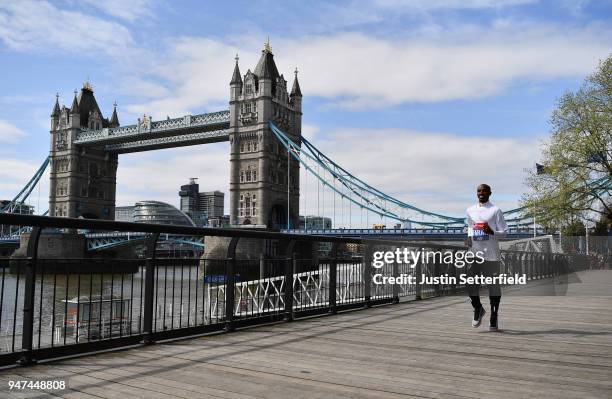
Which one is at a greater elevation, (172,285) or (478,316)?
(172,285)

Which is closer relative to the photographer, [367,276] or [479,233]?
[479,233]

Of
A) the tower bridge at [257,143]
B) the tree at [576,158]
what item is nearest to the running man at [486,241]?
the tree at [576,158]

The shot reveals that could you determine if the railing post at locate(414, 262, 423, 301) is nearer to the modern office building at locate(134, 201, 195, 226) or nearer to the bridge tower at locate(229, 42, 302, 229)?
the bridge tower at locate(229, 42, 302, 229)

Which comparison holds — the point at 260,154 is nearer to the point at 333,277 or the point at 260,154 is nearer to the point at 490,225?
the point at 333,277

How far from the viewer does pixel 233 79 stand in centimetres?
7906

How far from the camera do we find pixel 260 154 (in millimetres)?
75438

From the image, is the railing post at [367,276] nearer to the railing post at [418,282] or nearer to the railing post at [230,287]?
the railing post at [418,282]

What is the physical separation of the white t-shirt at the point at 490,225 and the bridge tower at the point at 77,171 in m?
97.1

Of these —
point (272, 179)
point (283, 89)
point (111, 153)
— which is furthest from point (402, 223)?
point (111, 153)

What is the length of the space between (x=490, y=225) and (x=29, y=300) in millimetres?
4689

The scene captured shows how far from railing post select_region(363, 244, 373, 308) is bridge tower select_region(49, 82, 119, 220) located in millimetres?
94318

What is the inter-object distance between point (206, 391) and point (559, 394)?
2175mm

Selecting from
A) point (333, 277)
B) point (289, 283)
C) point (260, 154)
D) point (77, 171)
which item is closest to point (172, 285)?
point (289, 283)

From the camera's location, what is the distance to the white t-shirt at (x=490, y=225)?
20.8 feet
